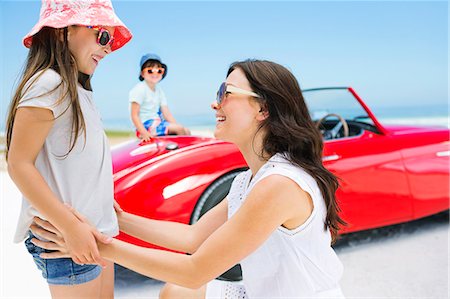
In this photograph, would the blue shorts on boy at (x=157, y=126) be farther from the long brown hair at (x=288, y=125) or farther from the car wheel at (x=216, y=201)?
the long brown hair at (x=288, y=125)

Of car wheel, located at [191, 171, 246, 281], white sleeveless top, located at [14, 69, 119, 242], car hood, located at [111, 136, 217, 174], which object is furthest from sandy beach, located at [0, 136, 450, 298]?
white sleeveless top, located at [14, 69, 119, 242]

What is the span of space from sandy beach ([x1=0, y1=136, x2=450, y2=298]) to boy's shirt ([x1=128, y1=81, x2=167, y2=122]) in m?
1.47

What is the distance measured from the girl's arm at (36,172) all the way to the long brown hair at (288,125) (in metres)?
0.70

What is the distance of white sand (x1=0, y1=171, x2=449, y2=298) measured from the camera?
119 inches

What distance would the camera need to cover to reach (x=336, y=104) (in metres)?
3.96

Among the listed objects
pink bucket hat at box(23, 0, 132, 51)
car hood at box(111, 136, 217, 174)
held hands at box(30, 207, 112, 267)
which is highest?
pink bucket hat at box(23, 0, 132, 51)

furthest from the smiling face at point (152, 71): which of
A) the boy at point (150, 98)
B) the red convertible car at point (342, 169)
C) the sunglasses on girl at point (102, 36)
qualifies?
the sunglasses on girl at point (102, 36)

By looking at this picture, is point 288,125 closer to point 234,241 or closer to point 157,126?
point 234,241

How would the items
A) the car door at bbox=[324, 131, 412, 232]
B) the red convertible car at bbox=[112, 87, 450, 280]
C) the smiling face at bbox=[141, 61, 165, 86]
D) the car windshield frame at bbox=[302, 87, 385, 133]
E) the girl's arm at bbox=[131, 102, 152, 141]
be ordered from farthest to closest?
the smiling face at bbox=[141, 61, 165, 86]
the girl's arm at bbox=[131, 102, 152, 141]
the car windshield frame at bbox=[302, 87, 385, 133]
the car door at bbox=[324, 131, 412, 232]
the red convertible car at bbox=[112, 87, 450, 280]

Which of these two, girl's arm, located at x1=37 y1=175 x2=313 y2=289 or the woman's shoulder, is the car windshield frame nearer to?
the woman's shoulder

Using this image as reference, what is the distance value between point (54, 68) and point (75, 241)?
0.56 m

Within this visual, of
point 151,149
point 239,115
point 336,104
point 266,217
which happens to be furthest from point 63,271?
point 336,104

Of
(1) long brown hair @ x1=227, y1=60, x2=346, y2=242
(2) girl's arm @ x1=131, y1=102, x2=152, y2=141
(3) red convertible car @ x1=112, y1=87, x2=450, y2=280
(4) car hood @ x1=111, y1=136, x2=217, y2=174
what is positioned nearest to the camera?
(1) long brown hair @ x1=227, y1=60, x2=346, y2=242

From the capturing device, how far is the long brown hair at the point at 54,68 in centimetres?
160
